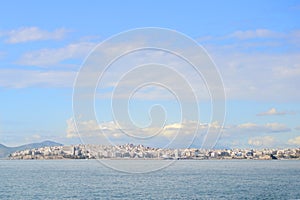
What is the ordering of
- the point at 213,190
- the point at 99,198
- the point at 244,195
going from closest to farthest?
1. the point at 99,198
2. the point at 244,195
3. the point at 213,190

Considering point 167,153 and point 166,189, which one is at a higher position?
point 167,153

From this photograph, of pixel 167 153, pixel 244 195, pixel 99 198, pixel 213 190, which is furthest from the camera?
pixel 167 153

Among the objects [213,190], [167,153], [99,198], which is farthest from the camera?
[167,153]

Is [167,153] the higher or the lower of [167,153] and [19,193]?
the higher

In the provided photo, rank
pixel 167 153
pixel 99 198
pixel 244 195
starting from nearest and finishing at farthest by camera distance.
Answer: pixel 99 198 → pixel 244 195 → pixel 167 153

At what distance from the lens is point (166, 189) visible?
110 m

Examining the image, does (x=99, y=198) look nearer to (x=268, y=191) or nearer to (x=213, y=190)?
(x=213, y=190)

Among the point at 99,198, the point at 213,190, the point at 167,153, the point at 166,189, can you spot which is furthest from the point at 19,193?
the point at 167,153

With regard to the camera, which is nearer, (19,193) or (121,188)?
(19,193)

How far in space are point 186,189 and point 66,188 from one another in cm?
2709

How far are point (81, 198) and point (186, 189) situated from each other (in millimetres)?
27303

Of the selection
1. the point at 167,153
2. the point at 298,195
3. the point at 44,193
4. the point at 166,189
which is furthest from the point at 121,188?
the point at 167,153

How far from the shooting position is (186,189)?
109 m

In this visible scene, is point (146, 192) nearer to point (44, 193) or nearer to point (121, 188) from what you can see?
point (121, 188)
